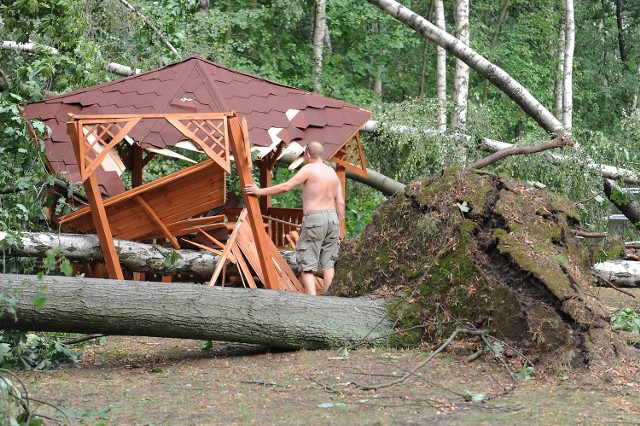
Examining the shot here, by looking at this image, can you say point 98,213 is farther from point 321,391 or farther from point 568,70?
point 568,70

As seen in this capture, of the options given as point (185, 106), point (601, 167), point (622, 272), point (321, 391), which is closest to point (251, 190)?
point (185, 106)

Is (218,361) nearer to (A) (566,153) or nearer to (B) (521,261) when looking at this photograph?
(B) (521,261)

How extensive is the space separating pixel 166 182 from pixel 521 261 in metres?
3.98

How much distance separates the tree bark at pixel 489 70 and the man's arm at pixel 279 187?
5137mm

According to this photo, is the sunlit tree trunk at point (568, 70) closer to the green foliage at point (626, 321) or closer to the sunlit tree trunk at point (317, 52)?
the sunlit tree trunk at point (317, 52)

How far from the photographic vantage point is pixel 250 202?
867 centimetres

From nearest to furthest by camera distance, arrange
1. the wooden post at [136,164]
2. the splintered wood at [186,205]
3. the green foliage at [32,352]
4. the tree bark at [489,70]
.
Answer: the green foliage at [32,352]
the splintered wood at [186,205]
the wooden post at [136,164]
the tree bark at [489,70]

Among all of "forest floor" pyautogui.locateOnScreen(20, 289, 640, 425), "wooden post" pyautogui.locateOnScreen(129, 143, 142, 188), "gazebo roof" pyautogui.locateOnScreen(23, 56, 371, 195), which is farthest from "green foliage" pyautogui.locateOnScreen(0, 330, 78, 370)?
"wooden post" pyautogui.locateOnScreen(129, 143, 142, 188)

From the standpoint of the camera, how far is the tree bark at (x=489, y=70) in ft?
43.5

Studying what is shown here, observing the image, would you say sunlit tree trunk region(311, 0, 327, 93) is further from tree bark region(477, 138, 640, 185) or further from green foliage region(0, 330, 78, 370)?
green foliage region(0, 330, 78, 370)

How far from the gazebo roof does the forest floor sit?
11.3 feet

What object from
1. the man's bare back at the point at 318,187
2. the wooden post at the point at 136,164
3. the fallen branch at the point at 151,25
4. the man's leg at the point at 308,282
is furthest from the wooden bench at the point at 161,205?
the fallen branch at the point at 151,25

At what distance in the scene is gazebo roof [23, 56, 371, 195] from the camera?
10.1 metres

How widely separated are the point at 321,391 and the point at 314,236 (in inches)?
133
